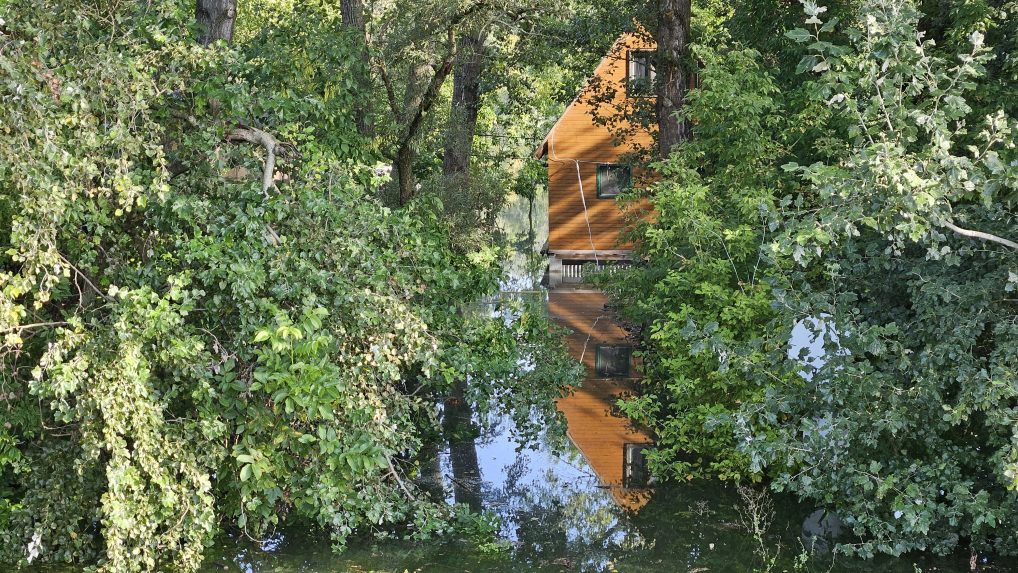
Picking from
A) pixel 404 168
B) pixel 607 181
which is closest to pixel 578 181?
pixel 607 181

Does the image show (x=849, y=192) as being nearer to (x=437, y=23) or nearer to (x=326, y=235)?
(x=326, y=235)

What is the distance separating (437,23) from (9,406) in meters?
9.62

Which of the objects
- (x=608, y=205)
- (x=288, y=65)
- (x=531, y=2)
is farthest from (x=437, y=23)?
(x=608, y=205)

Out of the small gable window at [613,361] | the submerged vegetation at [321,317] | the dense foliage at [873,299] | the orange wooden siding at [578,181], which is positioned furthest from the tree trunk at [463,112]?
the submerged vegetation at [321,317]

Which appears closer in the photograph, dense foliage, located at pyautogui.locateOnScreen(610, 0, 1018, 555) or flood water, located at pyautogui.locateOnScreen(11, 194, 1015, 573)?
dense foliage, located at pyautogui.locateOnScreen(610, 0, 1018, 555)

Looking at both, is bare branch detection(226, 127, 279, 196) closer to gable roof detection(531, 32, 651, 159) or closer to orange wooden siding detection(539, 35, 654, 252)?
gable roof detection(531, 32, 651, 159)

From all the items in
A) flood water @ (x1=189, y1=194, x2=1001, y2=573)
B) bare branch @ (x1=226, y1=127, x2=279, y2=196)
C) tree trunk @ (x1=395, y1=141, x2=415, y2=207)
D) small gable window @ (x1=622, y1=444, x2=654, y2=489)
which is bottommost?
small gable window @ (x1=622, y1=444, x2=654, y2=489)

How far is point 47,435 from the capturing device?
28.6 feet

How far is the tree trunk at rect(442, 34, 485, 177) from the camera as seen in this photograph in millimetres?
22922

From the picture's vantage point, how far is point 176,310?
27.3 feet

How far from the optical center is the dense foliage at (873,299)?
730 cm

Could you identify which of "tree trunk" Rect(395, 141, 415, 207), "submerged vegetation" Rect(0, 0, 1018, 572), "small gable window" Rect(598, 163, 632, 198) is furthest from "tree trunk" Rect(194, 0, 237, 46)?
"small gable window" Rect(598, 163, 632, 198)

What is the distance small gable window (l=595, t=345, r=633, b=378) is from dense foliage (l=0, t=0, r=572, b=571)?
8463 mm

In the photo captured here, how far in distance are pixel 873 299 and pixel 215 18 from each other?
6.98m
